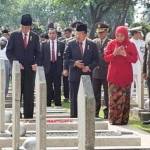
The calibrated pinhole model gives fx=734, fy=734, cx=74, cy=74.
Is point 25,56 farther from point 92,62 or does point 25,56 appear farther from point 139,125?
point 139,125

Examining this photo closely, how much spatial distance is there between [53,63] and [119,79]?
4.72 m

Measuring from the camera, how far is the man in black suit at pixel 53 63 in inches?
685

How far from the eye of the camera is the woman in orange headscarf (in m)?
13.1

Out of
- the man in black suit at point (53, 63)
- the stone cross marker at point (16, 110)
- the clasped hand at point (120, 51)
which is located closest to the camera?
the stone cross marker at point (16, 110)

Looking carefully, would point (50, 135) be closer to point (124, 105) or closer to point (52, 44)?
point (124, 105)

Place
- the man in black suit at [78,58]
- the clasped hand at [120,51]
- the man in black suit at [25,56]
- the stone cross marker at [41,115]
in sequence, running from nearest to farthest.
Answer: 1. the stone cross marker at [41,115]
2. the clasped hand at [120,51]
3. the man in black suit at [25,56]
4. the man in black suit at [78,58]

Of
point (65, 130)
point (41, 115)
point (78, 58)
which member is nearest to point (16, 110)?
point (41, 115)

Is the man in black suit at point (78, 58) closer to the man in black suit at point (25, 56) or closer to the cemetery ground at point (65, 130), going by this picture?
the cemetery ground at point (65, 130)

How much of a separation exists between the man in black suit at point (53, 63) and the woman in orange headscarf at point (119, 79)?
4.28 meters

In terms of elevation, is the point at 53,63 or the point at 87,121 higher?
the point at 53,63

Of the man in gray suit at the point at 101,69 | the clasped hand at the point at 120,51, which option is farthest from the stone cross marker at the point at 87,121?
the man in gray suit at the point at 101,69

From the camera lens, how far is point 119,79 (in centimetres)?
1318

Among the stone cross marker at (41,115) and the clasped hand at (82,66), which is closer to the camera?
the stone cross marker at (41,115)

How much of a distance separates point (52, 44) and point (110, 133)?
6.36 metres
